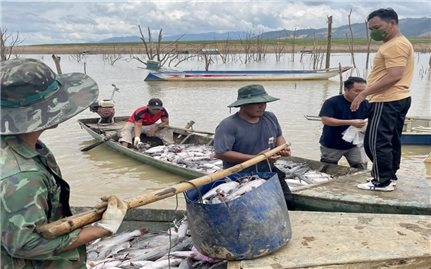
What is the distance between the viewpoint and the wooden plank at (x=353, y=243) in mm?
3752

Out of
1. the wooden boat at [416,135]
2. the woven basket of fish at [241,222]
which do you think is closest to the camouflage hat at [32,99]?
the woven basket of fish at [241,222]

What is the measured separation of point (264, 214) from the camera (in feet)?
12.0

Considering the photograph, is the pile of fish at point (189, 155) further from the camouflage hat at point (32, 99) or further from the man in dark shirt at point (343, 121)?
the camouflage hat at point (32, 99)

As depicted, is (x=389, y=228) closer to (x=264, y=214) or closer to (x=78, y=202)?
(x=264, y=214)

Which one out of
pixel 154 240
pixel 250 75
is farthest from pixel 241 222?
pixel 250 75

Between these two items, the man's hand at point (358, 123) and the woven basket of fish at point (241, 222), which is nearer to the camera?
the woven basket of fish at point (241, 222)

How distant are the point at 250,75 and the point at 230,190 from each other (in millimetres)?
27554

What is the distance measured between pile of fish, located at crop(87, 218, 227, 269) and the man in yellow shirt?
251cm

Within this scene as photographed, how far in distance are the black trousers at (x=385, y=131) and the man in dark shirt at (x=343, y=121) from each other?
1347mm

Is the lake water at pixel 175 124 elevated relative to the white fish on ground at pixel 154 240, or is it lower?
lower

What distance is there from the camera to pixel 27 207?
2115 mm

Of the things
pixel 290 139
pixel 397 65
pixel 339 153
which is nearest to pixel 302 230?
pixel 397 65

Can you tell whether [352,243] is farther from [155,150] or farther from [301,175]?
[155,150]

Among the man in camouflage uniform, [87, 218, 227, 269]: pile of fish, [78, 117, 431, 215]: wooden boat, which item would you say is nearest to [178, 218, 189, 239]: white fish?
[87, 218, 227, 269]: pile of fish
